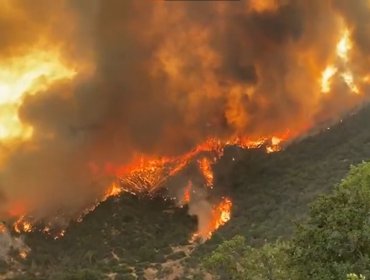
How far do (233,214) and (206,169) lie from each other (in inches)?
768

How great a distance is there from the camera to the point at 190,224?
100500 millimetres

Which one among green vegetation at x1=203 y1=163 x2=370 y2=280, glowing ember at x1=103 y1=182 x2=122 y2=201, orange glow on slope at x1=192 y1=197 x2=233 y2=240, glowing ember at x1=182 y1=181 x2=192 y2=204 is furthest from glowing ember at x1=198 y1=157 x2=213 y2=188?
green vegetation at x1=203 y1=163 x2=370 y2=280

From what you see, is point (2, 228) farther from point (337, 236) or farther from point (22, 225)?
point (337, 236)

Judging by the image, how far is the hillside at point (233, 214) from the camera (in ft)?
271

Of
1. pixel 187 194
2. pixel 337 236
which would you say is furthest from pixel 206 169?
pixel 337 236

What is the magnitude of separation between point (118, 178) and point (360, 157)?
45.3 m

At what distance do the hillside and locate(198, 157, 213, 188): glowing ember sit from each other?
4.94 ft

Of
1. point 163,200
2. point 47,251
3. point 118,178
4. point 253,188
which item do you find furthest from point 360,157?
point 47,251

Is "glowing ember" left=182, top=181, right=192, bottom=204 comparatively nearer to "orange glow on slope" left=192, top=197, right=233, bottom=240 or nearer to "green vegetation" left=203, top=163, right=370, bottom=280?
"orange glow on slope" left=192, top=197, right=233, bottom=240

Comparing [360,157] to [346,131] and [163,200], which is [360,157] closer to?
[346,131]

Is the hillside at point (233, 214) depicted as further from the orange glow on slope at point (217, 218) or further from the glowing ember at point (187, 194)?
the glowing ember at point (187, 194)

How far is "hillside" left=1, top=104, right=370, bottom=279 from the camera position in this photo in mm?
82500

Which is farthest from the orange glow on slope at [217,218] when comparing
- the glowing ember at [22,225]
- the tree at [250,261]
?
the tree at [250,261]

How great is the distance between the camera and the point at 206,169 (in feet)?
376
